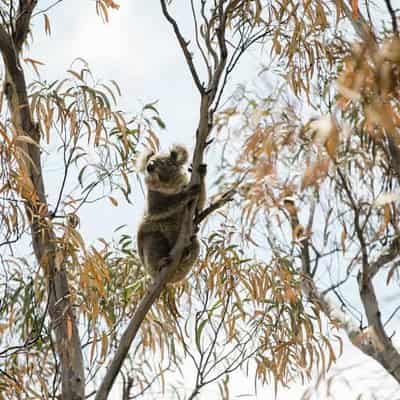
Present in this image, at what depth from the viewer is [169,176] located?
416 centimetres

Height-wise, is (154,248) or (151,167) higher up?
(151,167)

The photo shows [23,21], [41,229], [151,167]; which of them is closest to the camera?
[41,229]

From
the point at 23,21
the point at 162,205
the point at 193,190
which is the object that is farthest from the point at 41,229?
the point at 162,205

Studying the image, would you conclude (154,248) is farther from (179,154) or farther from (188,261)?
(179,154)

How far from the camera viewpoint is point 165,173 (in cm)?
416

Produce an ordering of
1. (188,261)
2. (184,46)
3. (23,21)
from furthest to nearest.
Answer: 1. (188,261)
2. (23,21)
3. (184,46)

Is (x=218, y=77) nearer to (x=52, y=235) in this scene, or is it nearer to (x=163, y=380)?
(x=52, y=235)

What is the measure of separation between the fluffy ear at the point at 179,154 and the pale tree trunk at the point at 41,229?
1.02 meters

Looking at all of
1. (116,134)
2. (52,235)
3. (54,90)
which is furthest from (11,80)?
(52,235)

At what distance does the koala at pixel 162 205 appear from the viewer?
A: 4.05 metres

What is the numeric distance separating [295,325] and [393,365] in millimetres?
591

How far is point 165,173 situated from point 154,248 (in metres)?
0.43

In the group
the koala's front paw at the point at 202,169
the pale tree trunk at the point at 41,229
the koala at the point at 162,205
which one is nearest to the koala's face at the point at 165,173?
the koala at the point at 162,205

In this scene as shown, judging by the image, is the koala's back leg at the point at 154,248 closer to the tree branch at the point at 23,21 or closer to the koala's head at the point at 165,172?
the koala's head at the point at 165,172
